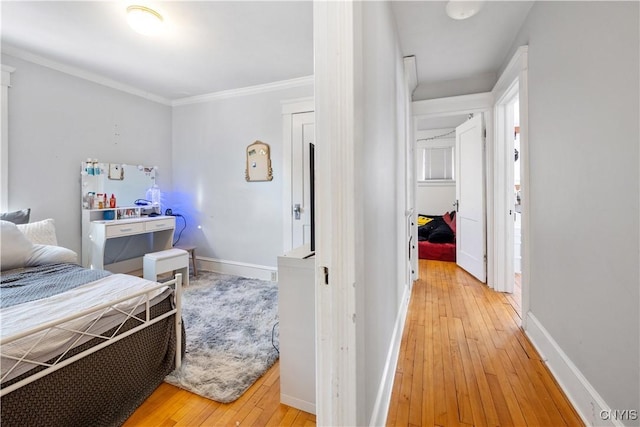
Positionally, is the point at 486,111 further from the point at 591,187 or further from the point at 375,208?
the point at 375,208

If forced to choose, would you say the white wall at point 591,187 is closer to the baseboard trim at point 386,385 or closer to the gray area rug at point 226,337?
the baseboard trim at point 386,385

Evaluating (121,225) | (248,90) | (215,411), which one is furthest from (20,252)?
(248,90)

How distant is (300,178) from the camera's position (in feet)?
11.1

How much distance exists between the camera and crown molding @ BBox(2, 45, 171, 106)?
2.61 m

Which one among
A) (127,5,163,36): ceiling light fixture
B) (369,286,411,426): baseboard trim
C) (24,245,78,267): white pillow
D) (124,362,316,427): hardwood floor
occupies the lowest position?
(124,362,316,427): hardwood floor

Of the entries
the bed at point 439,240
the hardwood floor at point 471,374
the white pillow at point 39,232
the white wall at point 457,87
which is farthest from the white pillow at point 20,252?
the bed at point 439,240

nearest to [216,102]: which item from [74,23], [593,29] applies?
[74,23]

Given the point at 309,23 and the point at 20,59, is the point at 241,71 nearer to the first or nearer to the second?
the point at 309,23

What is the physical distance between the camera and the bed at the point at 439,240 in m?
4.44

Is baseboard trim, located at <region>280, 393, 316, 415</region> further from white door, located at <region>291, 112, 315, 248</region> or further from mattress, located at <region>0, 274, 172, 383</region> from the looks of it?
white door, located at <region>291, 112, 315, 248</region>

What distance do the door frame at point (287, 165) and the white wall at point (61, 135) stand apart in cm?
197

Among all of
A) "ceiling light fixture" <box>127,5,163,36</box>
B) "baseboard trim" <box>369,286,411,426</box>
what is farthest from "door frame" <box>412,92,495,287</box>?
"ceiling light fixture" <box>127,5,163,36</box>

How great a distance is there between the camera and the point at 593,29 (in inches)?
50.4

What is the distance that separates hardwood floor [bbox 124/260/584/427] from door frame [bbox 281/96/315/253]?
5.84 feet
